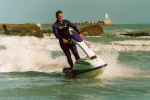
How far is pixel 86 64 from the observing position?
43.0 ft

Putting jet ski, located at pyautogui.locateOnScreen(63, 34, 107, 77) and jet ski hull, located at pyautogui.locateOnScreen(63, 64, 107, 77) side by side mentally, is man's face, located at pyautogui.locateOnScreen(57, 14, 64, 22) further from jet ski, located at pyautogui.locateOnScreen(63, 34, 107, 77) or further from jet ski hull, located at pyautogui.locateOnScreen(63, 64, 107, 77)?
jet ski hull, located at pyautogui.locateOnScreen(63, 64, 107, 77)

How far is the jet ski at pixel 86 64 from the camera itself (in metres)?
13.0

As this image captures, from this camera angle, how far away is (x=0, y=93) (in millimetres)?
10500

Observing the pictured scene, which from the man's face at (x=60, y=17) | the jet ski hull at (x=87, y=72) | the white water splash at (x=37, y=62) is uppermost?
the man's face at (x=60, y=17)

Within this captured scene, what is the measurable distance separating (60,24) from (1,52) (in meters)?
4.69

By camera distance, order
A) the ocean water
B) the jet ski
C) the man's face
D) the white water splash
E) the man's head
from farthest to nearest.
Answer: the white water splash → the man's face → the man's head → the jet ski → the ocean water

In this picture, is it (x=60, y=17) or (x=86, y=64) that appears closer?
(x=86, y=64)

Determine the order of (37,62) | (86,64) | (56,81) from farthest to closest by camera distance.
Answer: (37,62), (86,64), (56,81)

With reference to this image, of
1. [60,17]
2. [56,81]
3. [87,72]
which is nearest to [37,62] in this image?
[60,17]

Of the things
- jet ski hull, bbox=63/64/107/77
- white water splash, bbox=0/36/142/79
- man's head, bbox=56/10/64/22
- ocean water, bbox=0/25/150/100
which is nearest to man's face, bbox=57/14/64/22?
man's head, bbox=56/10/64/22

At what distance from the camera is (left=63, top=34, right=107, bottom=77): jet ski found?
13.0 metres

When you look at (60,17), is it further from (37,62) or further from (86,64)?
(37,62)

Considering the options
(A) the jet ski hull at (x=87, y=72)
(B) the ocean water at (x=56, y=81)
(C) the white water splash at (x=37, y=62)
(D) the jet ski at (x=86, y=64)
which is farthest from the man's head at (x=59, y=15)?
(C) the white water splash at (x=37, y=62)

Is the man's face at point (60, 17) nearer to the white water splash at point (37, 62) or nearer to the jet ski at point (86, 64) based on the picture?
the jet ski at point (86, 64)
